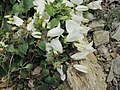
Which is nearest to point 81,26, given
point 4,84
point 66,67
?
point 66,67

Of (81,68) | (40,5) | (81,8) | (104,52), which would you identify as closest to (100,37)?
(104,52)

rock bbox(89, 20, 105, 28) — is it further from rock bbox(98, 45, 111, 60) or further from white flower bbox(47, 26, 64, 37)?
white flower bbox(47, 26, 64, 37)

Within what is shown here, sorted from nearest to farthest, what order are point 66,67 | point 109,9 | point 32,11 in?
point 66,67, point 32,11, point 109,9

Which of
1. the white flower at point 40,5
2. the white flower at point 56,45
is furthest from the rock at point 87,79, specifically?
the white flower at point 40,5

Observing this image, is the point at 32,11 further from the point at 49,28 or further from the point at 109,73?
the point at 109,73

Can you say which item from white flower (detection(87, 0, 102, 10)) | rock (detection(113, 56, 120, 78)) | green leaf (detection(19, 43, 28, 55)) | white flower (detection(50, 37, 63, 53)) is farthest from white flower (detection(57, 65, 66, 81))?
white flower (detection(87, 0, 102, 10))

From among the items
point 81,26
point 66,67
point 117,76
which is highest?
point 81,26

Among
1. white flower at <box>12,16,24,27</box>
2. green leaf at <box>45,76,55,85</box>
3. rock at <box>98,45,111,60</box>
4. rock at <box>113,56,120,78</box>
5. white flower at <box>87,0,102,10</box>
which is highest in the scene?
white flower at <box>12,16,24,27</box>
